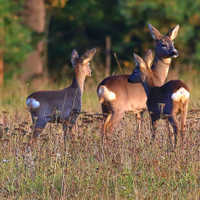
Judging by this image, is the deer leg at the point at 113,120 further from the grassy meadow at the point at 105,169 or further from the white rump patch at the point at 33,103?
the grassy meadow at the point at 105,169

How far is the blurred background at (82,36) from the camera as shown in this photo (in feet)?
54.1

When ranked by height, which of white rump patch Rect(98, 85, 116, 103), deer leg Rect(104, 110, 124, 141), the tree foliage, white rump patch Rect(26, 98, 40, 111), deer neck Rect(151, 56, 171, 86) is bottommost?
deer leg Rect(104, 110, 124, 141)

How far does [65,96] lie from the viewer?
6973 millimetres

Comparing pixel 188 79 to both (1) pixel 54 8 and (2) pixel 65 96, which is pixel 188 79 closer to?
(1) pixel 54 8

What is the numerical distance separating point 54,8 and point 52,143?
1756 centimetres

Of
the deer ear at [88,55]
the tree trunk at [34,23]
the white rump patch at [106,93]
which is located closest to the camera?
the white rump patch at [106,93]

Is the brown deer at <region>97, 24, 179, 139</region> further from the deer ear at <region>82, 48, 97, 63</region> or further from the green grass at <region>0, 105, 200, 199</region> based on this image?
the green grass at <region>0, 105, 200, 199</region>

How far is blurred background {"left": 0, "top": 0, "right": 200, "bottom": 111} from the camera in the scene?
16.5m

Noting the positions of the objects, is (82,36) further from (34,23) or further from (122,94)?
(122,94)

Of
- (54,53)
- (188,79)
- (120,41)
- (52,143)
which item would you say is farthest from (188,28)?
(52,143)

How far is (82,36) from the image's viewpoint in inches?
857

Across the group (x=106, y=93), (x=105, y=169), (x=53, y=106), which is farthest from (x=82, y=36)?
(x=105, y=169)

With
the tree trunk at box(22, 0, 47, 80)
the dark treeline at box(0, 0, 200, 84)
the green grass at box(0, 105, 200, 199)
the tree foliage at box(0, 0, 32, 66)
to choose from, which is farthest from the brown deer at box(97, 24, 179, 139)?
the tree trunk at box(22, 0, 47, 80)

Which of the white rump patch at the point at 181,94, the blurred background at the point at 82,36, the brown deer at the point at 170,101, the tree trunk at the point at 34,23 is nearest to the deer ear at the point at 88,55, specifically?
the brown deer at the point at 170,101
